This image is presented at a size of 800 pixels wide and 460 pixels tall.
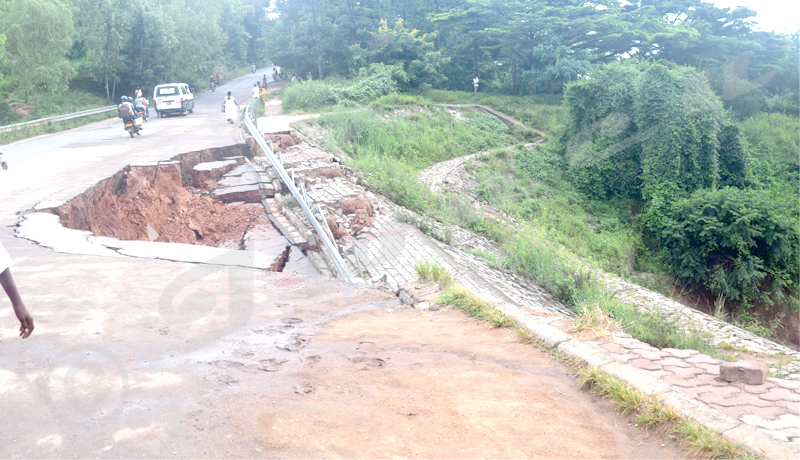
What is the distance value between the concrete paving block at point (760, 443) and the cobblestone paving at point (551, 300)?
37 millimetres

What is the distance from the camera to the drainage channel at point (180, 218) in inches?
292

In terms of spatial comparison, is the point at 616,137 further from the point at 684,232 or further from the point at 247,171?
the point at 247,171

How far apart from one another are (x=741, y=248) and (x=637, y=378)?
1244 cm

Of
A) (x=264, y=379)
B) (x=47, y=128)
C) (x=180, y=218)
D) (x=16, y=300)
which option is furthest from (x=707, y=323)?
(x=47, y=128)

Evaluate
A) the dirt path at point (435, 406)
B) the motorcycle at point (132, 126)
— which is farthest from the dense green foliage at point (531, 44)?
the dirt path at point (435, 406)

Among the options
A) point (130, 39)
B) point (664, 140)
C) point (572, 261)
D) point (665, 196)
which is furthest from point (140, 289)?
point (130, 39)

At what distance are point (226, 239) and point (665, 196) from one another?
596 inches

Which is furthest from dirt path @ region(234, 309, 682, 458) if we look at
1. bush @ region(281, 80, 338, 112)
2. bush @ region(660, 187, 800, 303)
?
bush @ region(281, 80, 338, 112)

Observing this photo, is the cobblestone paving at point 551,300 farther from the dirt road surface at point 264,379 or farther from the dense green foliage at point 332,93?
the dense green foliage at point 332,93

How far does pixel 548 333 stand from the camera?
4.61 meters

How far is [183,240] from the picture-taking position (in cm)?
1055

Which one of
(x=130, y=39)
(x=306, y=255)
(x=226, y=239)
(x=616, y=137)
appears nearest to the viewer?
Answer: (x=306, y=255)

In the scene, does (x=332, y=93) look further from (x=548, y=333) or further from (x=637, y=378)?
(x=637, y=378)

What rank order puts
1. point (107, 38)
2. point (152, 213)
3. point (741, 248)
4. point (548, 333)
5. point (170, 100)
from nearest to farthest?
point (548, 333), point (152, 213), point (741, 248), point (170, 100), point (107, 38)
